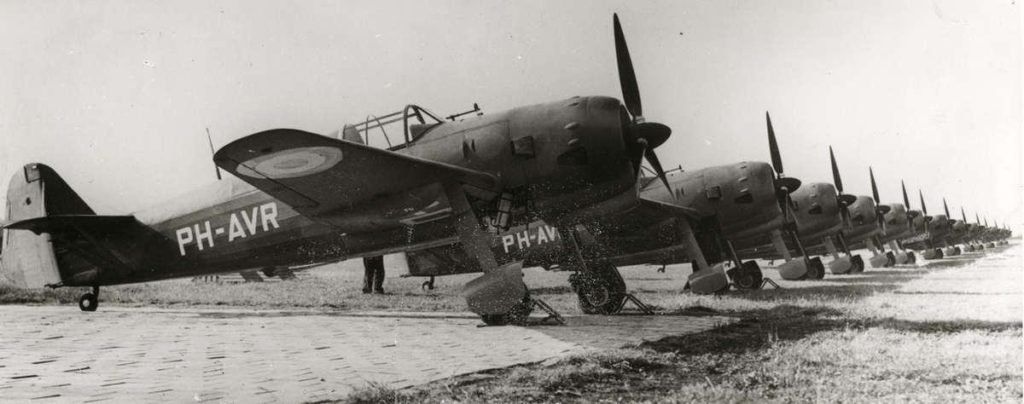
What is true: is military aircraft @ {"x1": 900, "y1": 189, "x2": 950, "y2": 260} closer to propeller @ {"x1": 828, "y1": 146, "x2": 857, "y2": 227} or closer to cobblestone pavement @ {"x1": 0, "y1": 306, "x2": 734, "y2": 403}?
propeller @ {"x1": 828, "y1": 146, "x2": 857, "y2": 227}

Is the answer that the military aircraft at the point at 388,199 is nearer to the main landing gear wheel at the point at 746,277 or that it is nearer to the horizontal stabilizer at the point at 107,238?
the horizontal stabilizer at the point at 107,238

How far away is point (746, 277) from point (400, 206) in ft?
34.7

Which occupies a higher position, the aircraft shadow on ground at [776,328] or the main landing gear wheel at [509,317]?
the main landing gear wheel at [509,317]

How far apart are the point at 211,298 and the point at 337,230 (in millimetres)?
7271

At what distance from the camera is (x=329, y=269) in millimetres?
46125

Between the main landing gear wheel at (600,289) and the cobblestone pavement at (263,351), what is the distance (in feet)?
2.66

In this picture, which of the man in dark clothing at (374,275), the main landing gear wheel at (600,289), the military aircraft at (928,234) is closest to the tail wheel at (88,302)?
the man in dark clothing at (374,275)

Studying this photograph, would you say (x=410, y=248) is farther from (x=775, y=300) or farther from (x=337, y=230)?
(x=775, y=300)

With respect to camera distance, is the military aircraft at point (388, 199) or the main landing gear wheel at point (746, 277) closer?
the military aircraft at point (388, 199)

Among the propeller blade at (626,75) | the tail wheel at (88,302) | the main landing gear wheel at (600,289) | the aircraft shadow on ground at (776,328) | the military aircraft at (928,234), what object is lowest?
A: the military aircraft at (928,234)

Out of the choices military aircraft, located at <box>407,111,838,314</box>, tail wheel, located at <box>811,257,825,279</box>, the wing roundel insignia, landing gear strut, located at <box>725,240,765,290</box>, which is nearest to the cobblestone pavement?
the wing roundel insignia

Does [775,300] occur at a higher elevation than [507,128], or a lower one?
lower

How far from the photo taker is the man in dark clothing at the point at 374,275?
16250 millimetres

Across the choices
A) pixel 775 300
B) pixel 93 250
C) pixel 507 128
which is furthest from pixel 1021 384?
pixel 93 250
